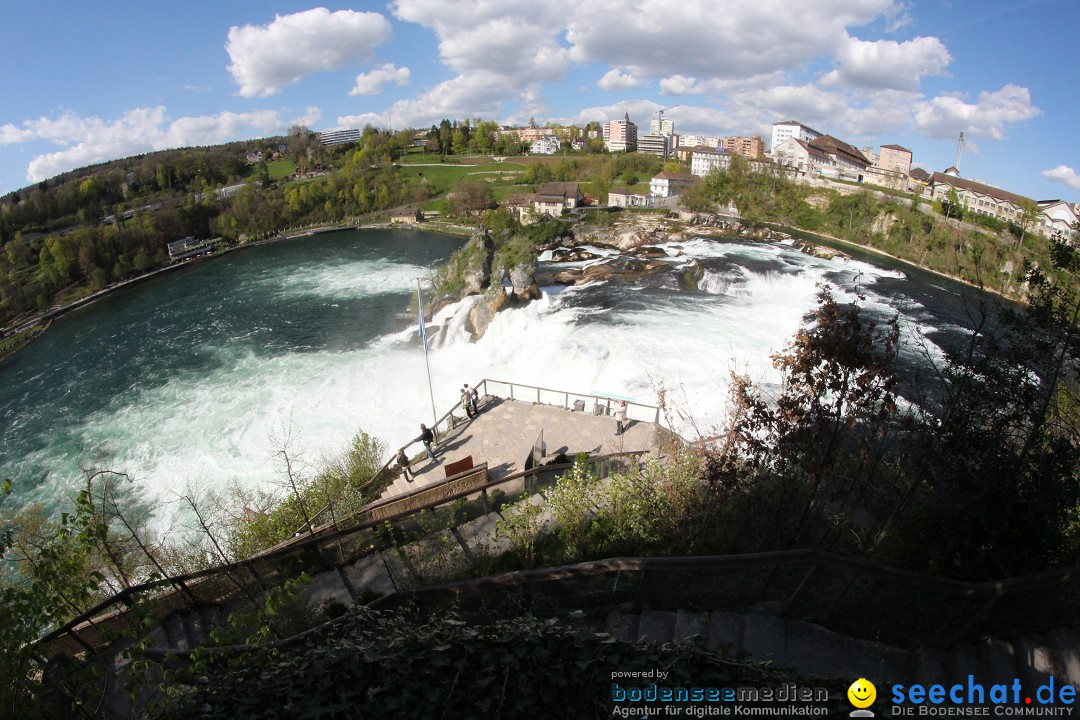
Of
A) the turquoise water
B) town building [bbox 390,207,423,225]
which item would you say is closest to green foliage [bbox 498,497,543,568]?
the turquoise water

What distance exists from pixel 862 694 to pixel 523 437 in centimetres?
1180

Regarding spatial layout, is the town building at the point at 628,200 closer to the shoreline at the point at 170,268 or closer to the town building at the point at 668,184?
the town building at the point at 668,184

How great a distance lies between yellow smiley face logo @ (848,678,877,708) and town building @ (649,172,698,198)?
284 ft

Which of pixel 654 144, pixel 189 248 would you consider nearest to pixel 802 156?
pixel 654 144

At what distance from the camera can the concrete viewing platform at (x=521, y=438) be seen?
46.3 ft

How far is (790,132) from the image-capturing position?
132m

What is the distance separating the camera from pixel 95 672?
13.6 feet

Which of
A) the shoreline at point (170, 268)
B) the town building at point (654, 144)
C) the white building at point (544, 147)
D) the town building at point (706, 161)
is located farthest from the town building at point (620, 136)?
the shoreline at point (170, 268)

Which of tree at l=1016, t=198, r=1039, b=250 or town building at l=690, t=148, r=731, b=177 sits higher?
town building at l=690, t=148, r=731, b=177

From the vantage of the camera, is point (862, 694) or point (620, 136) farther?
point (620, 136)

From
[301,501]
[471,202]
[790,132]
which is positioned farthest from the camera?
[790,132]

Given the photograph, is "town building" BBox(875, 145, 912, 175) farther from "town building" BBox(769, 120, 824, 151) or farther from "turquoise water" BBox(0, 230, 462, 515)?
"turquoise water" BBox(0, 230, 462, 515)

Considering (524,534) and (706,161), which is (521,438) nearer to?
(524,534)

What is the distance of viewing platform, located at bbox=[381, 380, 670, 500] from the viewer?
13969mm
